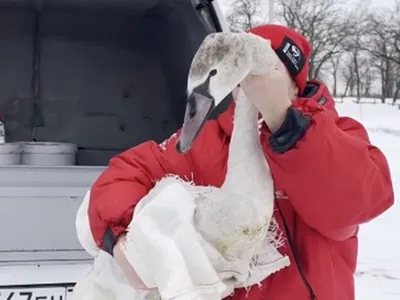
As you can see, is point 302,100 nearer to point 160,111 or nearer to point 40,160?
point 40,160

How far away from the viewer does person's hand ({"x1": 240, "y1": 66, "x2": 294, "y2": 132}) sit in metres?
1.30

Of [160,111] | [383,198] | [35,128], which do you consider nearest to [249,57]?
[383,198]

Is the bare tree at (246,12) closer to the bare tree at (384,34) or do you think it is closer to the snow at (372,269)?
the bare tree at (384,34)

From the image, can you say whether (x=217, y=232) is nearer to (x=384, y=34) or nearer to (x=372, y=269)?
(x=372, y=269)

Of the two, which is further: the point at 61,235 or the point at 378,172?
the point at 61,235

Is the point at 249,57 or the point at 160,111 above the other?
the point at 249,57

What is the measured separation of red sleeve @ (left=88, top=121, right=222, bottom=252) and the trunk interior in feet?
7.48

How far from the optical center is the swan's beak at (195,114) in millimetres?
1226

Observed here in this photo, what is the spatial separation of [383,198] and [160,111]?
9.03ft

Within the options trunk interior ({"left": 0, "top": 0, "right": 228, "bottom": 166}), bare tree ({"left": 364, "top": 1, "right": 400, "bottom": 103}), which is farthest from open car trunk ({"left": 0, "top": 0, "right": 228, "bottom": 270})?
bare tree ({"left": 364, "top": 1, "right": 400, "bottom": 103})

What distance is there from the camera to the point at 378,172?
1.40 metres

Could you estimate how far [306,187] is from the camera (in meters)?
1.36

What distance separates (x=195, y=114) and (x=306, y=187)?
0.90 feet

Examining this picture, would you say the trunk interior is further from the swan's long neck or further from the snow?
the swan's long neck
